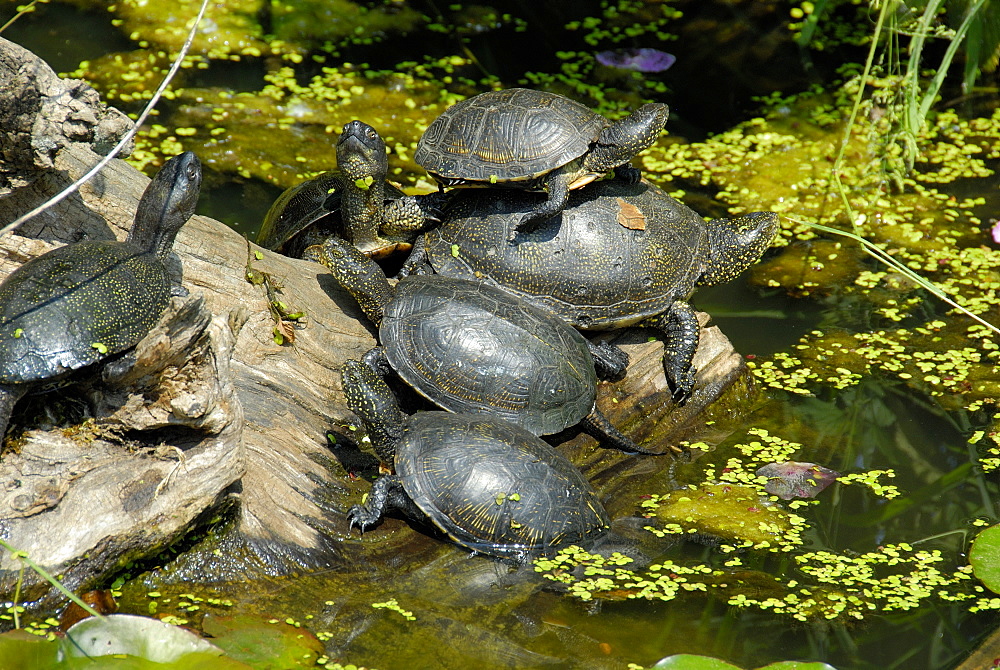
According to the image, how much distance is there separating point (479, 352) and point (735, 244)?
185 cm

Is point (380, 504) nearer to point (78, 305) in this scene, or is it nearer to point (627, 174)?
point (78, 305)

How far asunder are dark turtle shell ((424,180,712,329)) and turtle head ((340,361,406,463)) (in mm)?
1051

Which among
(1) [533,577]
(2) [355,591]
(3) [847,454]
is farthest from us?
(3) [847,454]

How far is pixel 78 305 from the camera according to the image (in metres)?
3.04

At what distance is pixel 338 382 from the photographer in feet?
13.0

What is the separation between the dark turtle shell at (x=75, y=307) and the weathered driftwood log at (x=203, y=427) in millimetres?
145

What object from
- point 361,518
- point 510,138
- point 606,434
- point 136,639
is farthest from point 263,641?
point 510,138

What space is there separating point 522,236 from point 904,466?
7.56 feet

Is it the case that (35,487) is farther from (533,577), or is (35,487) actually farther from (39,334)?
(533,577)

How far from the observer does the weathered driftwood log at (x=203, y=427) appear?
2775mm

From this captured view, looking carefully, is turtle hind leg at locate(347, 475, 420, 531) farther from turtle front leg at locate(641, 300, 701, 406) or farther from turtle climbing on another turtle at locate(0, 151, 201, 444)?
turtle front leg at locate(641, 300, 701, 406)

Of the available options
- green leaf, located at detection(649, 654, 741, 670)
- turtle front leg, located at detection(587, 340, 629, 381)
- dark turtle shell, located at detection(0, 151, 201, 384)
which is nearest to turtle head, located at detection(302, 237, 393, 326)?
dark turtle shell, located at detection(0, 151, 201, 384)

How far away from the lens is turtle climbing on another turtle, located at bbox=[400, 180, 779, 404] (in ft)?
14.4

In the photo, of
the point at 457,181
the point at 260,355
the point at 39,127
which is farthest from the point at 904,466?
the point at 39,127
